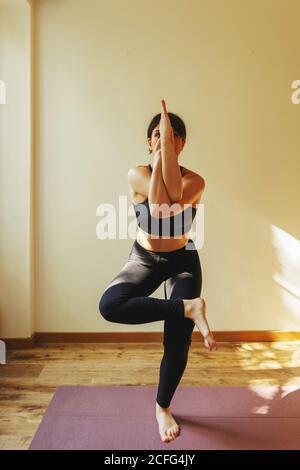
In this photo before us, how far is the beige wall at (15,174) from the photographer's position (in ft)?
9.89

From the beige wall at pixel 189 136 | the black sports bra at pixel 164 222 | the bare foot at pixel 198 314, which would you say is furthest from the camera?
the beige wall at pixel 189 136

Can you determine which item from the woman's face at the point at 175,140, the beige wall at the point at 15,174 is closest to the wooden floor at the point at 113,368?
the beige wall at the point at 15,174

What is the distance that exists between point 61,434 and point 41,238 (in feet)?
5.55

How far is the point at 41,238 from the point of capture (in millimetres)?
3223

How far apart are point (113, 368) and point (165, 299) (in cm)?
119

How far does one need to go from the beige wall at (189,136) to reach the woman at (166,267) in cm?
124

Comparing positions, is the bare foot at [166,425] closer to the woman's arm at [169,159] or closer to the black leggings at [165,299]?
the black leggings at [165,299]

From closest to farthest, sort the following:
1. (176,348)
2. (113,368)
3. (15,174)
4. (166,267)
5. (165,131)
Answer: (165,131), (176,348), (166,267), (113,368), (15,174)

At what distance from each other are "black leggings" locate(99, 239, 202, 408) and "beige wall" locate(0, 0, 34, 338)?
1.41m

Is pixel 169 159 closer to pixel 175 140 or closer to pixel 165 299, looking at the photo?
pixel 175 140

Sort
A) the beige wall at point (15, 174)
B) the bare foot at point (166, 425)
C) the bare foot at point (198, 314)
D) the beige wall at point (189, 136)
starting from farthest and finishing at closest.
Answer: the beige wall at point (189, 136), the beige wall at point (15, 174), the bare foot at point (166, 425), the bare foot at point (198, 314)

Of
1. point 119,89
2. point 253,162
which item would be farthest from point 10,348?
point 253,162

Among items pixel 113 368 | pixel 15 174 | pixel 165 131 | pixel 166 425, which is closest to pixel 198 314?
pixel 166 425

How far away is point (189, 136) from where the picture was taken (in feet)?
10.5
